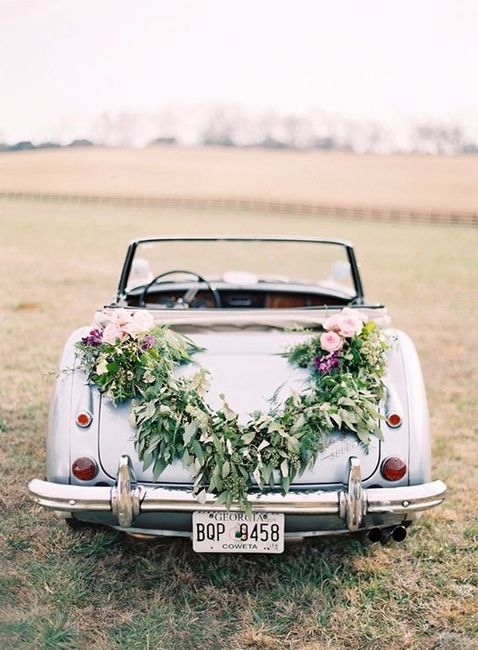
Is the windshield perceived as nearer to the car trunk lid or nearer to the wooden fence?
the car trunk lid

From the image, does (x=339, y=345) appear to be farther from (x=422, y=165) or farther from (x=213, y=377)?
(x=422, y=165)

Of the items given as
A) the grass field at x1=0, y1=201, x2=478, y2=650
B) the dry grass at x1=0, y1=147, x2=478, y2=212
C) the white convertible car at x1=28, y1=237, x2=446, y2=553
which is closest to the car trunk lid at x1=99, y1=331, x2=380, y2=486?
the white convertible car at x1=28, y1=237, x2=446, y2=553

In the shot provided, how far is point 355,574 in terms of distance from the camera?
3.93m

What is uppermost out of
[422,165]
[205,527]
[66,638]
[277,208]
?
[422,165]

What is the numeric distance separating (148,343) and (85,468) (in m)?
0.68

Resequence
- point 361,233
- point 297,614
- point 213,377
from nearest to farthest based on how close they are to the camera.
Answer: point 297,614 < point 213,377 < point 361,233

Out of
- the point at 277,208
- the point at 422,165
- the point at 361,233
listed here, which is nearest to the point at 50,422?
the point at 361,233

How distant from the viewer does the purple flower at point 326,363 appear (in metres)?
3.85

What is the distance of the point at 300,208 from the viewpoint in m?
41.8

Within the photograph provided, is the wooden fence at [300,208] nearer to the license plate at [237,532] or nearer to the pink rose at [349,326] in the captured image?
the pink rose at [349,326]

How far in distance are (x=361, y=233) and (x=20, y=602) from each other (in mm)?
28926

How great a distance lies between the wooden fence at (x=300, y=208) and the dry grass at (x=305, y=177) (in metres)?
0.60

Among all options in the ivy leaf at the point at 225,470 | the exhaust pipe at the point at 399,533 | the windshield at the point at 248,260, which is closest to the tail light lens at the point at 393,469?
the exhaust pipe at the point at 399,533

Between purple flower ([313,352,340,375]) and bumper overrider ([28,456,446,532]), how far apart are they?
0.57 metres
